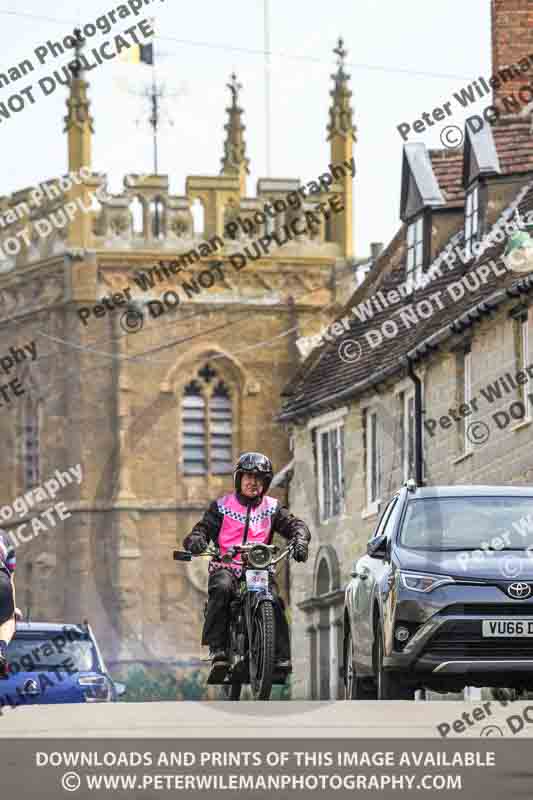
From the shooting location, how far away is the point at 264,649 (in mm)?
17234

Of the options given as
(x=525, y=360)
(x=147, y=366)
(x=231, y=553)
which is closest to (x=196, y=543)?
(x=231, y=553)

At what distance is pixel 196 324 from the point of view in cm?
7638

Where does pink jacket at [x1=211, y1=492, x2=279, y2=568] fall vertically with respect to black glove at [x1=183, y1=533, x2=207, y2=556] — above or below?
above

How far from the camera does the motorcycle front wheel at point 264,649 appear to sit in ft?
56.5

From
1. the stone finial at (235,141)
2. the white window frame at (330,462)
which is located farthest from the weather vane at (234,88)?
the white window frame at (330,462)

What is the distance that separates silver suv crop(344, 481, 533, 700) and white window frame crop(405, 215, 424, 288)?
22.9 m

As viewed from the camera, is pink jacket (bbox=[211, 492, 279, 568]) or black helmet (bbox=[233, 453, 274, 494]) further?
pink jacket (bbox=[211, 492, 279, 568])

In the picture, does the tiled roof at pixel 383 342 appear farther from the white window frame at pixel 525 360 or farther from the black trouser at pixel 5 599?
the black trouser at pixel 5 599

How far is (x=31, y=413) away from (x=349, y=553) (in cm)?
3478

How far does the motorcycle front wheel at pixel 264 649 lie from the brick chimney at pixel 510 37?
2475cm

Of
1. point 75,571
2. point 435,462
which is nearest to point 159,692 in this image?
point 75,571

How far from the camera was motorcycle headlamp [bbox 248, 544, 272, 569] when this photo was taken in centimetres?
1770

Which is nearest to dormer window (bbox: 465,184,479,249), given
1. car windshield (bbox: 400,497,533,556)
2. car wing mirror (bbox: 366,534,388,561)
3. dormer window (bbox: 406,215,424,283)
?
dormer window (bbox: 406,215,424,283)

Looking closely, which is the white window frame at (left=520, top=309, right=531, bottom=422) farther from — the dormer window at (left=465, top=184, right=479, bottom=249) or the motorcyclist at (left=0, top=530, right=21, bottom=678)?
the motorcyclist at (left=0, top=530, right=21, bottom=678)
